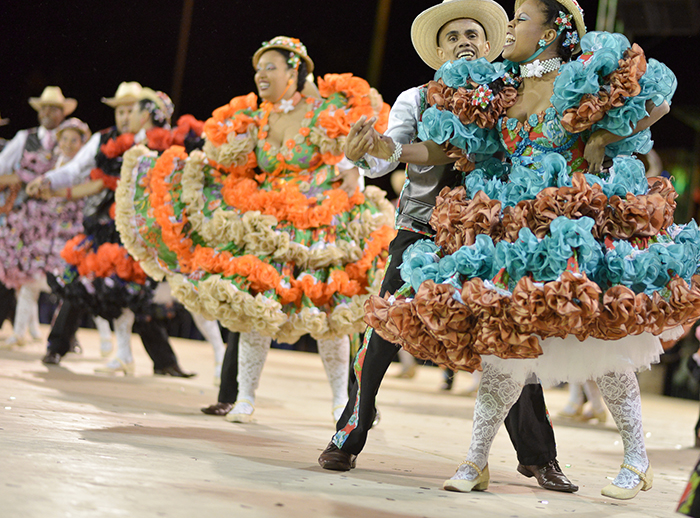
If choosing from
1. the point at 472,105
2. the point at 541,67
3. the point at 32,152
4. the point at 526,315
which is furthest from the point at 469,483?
the point at 32,152

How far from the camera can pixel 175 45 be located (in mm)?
9320

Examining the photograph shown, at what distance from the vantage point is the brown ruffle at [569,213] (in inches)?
99.9

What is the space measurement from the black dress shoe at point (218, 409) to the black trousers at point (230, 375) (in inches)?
1.4

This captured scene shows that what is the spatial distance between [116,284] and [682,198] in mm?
8521

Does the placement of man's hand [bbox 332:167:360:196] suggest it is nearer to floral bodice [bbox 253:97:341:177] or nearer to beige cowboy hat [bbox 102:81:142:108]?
floral bodice [bbox 253:97:341:177]

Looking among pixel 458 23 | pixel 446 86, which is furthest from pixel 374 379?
pixel 458 23

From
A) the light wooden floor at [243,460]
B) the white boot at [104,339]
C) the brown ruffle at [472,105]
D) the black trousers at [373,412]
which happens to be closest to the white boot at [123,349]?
the light wooden floor at [243,460]

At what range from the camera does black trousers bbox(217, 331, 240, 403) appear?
4.68m

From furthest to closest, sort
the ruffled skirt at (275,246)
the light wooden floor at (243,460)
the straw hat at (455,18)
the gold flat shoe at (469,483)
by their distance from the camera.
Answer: the ruffled skirt at (275,246) → the straw hat at (455,18) → the gold flat shoe at (469,483) → the light wooden floor at (243,460)

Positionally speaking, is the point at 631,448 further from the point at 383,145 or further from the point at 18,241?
the point at 18,241

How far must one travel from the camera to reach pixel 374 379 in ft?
10.1

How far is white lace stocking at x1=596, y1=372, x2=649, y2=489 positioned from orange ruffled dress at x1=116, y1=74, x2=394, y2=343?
1686 millimetres

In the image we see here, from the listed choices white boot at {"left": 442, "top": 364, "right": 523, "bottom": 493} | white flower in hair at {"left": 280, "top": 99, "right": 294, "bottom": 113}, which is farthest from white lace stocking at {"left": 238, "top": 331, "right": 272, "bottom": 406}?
white boot at {"left": 442, "top": 364, "right": 523, "bottom": 493}

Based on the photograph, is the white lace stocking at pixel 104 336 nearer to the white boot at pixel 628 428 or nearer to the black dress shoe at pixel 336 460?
the black dress shoe at pixel 336 460
